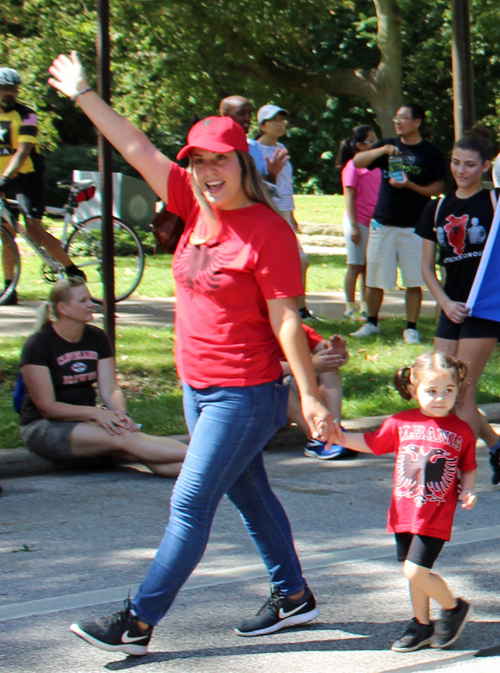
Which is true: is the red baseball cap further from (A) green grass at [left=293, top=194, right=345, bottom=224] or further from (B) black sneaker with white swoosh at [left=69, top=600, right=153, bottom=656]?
(A) green grass at [left=293, top=194, right=345, bottom=224]

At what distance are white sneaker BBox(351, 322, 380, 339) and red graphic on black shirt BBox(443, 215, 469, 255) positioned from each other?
11.5 ft

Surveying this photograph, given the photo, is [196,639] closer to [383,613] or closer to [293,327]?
[383,613]

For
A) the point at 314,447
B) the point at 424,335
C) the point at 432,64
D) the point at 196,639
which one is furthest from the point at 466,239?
the point at 432,64

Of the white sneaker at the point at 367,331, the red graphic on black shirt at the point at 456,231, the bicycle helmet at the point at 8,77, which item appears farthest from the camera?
the white sneaker at the point at 367,331

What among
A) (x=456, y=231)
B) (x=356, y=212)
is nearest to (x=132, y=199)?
(x=356, y=212)

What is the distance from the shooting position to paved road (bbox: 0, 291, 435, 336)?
9125 mm

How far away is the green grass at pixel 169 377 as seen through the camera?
686 cm

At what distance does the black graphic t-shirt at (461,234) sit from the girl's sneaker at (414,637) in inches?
103

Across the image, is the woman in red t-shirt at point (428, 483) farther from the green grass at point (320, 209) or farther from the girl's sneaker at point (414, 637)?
the green grass at point (320, 209)

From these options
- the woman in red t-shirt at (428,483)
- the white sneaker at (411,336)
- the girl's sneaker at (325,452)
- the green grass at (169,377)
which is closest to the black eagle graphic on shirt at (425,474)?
the woman in red t-shirt at (428,483)

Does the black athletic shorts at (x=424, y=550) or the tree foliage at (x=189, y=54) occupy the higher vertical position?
the tree foliage at (x=189, y=54)

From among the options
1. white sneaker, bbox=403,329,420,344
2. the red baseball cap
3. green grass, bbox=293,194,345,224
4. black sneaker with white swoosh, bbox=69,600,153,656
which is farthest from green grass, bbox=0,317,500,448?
green grass, bbox=293,194,345,224

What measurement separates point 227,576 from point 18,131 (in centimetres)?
578

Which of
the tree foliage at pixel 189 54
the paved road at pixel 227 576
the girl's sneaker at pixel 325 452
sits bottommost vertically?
the girl's sneaker at pixel 325 452
